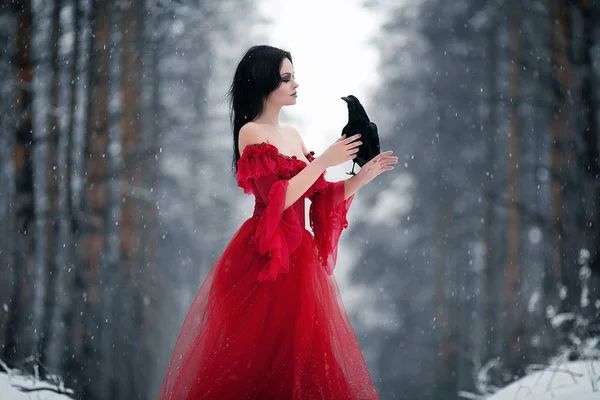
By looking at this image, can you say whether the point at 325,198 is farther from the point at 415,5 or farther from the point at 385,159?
the point at 415,5

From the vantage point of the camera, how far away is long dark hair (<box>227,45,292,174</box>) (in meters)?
1.79

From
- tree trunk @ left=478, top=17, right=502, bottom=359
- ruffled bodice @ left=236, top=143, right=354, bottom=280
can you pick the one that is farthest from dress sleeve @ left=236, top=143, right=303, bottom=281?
tree trunk @ left=478, top=17, right=502, bottom=359

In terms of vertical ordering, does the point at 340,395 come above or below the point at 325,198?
below

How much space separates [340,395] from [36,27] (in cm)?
196

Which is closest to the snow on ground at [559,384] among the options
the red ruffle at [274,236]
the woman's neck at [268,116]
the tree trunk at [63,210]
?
the red ruffle at [274,236]

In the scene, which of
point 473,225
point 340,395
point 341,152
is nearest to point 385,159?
point 341,152

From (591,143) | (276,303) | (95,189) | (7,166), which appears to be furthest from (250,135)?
(591,143)

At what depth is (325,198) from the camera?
178cm

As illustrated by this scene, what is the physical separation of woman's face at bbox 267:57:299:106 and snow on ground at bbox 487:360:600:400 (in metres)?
1.59

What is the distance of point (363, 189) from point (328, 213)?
1167 mm

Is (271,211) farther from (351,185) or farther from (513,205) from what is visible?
(513,205)

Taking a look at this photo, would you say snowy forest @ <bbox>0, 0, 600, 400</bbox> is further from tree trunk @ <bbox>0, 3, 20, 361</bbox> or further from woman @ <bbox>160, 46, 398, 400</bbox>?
woman @ <bbox>160, 46, 398, 400</bbox>

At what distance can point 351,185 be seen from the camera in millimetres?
1749

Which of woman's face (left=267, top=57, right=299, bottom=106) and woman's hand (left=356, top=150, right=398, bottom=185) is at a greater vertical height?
woman's face (left=267, top=57, right=299, bottom=106)
